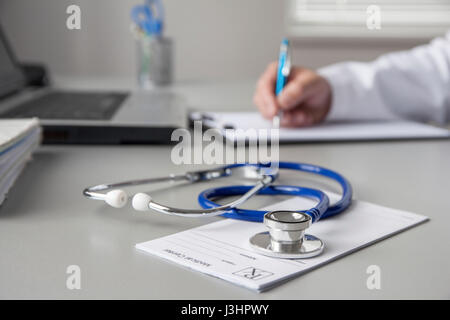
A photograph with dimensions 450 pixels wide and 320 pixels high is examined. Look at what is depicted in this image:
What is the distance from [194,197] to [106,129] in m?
0.30

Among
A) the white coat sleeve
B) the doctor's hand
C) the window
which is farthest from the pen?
the window

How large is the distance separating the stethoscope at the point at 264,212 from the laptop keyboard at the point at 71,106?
0.32 m

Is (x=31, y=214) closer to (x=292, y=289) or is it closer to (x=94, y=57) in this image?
(x=292, y=289)

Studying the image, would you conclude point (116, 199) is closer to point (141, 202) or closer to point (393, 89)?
point (141, 202)

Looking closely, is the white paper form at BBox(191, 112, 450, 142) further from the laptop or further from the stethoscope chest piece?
the stethoscope chest piece

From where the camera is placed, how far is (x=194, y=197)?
1.84 ft

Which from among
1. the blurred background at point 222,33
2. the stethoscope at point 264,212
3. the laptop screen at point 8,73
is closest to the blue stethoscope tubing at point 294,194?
the stethoscope at point 264,212

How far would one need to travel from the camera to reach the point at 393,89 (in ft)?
3.72

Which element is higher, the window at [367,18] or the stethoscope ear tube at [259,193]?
the window at [367,18]

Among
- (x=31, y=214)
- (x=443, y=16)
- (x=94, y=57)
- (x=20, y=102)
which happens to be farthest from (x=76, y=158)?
(x=443, y=16)

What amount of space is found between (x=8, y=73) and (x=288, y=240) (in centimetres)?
87

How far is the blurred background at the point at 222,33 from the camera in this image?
79.5 inches

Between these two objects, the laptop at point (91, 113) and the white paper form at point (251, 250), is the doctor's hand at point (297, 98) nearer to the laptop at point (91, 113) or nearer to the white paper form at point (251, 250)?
the laptop at point (91, 113)

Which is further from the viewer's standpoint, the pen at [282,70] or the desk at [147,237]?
the pen at [282,70]
